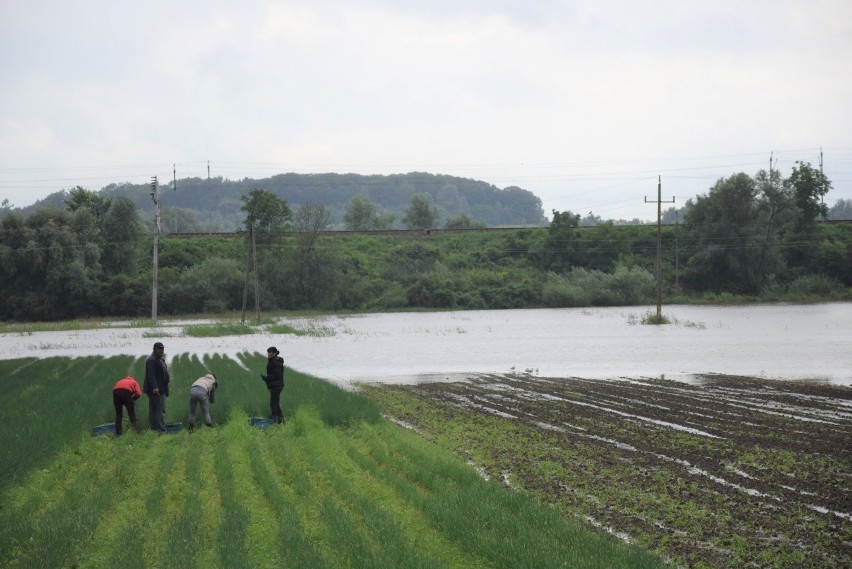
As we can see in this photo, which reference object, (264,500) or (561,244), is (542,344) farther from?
(561,244)

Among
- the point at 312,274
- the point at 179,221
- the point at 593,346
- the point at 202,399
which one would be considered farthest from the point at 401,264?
the point at 179,221

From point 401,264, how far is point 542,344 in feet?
170

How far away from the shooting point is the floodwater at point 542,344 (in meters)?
33.5

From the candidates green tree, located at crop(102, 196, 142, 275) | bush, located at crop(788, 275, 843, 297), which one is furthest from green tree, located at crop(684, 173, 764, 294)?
green tree, located at crop(102, 196, 142, 275)

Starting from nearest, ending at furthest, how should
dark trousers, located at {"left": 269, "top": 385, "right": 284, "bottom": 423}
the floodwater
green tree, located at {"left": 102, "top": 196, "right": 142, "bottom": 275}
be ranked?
dark trousers, located at {"left": 269, "top": 385, "right": 284, "bottom": 423} → the floodwater → green tree, located at {"left": 102, "top": 196, "right": 142, "bottom": 275}

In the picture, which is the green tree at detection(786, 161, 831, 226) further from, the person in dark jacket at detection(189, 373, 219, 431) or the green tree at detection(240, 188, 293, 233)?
the person in dark jacket at detection(189, 373, 219, 431)

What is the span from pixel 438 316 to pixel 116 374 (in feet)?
182

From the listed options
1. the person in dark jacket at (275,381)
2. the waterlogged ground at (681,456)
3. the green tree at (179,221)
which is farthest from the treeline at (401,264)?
the green tree at (179,221)

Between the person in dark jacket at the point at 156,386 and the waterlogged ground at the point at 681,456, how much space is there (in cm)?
528

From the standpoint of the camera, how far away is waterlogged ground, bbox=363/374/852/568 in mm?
10500

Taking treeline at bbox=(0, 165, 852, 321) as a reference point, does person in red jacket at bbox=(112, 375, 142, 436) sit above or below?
below

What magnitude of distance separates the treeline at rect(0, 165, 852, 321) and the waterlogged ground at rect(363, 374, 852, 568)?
64027mm

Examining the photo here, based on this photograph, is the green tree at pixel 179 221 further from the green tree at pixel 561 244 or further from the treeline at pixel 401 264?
the green tree at pixel 561 244

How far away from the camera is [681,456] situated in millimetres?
15156
